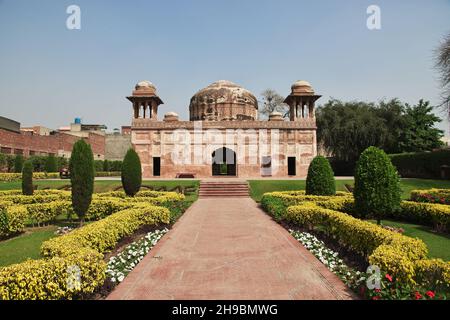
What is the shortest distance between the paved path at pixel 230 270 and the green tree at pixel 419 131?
102 ft

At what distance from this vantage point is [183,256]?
20.3 feet

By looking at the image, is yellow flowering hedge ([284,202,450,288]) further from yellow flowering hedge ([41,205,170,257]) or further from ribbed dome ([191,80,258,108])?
ribbed dome ([191,80,258,108])

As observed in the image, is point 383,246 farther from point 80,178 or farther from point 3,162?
point 3,162

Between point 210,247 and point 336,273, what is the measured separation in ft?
9.16

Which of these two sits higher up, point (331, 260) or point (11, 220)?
point (11, 220)

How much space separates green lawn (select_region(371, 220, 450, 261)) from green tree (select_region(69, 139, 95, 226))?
889 cm

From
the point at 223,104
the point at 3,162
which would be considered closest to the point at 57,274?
the point at 223,104

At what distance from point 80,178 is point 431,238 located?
9820 mm

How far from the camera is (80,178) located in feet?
29.8

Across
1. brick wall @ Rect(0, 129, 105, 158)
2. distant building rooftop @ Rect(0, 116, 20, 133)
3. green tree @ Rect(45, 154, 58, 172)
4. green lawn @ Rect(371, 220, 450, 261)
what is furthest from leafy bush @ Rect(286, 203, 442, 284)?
distant building rooftop @ Rect(0, 116, 20, 133)

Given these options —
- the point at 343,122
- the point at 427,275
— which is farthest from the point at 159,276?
the point at 343,122

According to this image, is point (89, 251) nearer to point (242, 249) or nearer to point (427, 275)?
point (242, 249)

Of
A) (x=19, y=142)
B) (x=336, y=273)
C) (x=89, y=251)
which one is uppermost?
(x=19, y=142)

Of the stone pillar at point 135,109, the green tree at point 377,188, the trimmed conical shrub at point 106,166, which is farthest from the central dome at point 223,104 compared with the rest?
the green tree at point 377,188
